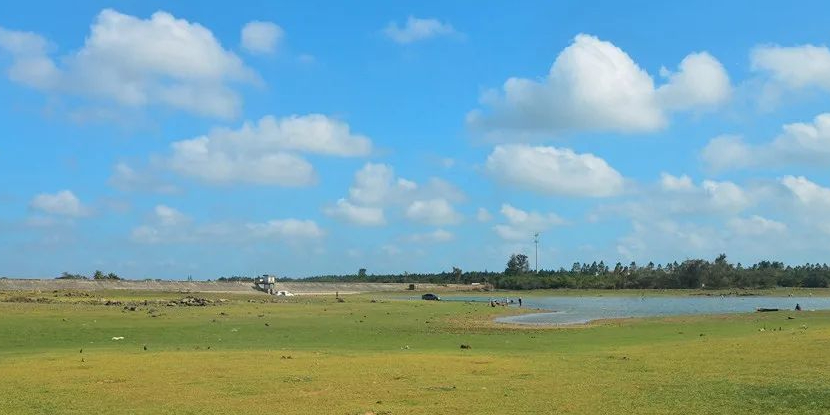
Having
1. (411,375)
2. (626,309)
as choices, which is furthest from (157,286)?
(411,375)

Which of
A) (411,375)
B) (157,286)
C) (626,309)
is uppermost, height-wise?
(157,286)

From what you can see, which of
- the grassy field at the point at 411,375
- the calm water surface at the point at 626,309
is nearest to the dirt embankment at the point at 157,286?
the calm water surface at the point at 626,309

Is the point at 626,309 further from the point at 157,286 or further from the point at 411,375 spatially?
the point at 157,286

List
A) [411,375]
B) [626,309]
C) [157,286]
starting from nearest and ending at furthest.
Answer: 1. [411,375]
2. [626,309]
3. [157,286]

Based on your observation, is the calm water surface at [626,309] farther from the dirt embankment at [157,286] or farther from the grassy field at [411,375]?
the dirt embankment at [157,286]

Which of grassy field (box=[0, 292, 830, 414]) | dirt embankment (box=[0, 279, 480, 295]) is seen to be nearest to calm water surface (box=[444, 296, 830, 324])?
grassy field (box=[0, 292, 830, 414])

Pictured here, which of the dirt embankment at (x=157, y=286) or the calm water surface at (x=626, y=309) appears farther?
the dirt embankment at (x=157, y=286)

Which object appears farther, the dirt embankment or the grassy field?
the dirt embankment

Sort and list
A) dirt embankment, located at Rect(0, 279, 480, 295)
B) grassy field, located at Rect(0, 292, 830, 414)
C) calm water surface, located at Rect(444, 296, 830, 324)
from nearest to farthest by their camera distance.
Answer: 1. grassy field, located at Rect(0, 292, 830, 414)
2. calm water surface, located at Rect(444, 296, 830, 324)
3. dirt embankment, located at Rect(0, 279, 480, 295)

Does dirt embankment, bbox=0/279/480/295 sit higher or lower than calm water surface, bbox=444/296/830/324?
higher

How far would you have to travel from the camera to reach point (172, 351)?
28.6m

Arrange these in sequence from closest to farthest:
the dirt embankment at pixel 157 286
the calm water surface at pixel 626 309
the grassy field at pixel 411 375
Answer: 1. the grassy field at pixel 411 375
2. the calm water surface at pixel 626 309
3. the dirt embankment at pixel 157 286

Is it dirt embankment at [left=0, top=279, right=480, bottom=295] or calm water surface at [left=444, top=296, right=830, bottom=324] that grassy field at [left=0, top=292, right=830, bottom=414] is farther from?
dirt embankment at [left=0, top=279, right=480, bottom=295]

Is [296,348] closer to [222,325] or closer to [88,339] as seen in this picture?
[88,339]
